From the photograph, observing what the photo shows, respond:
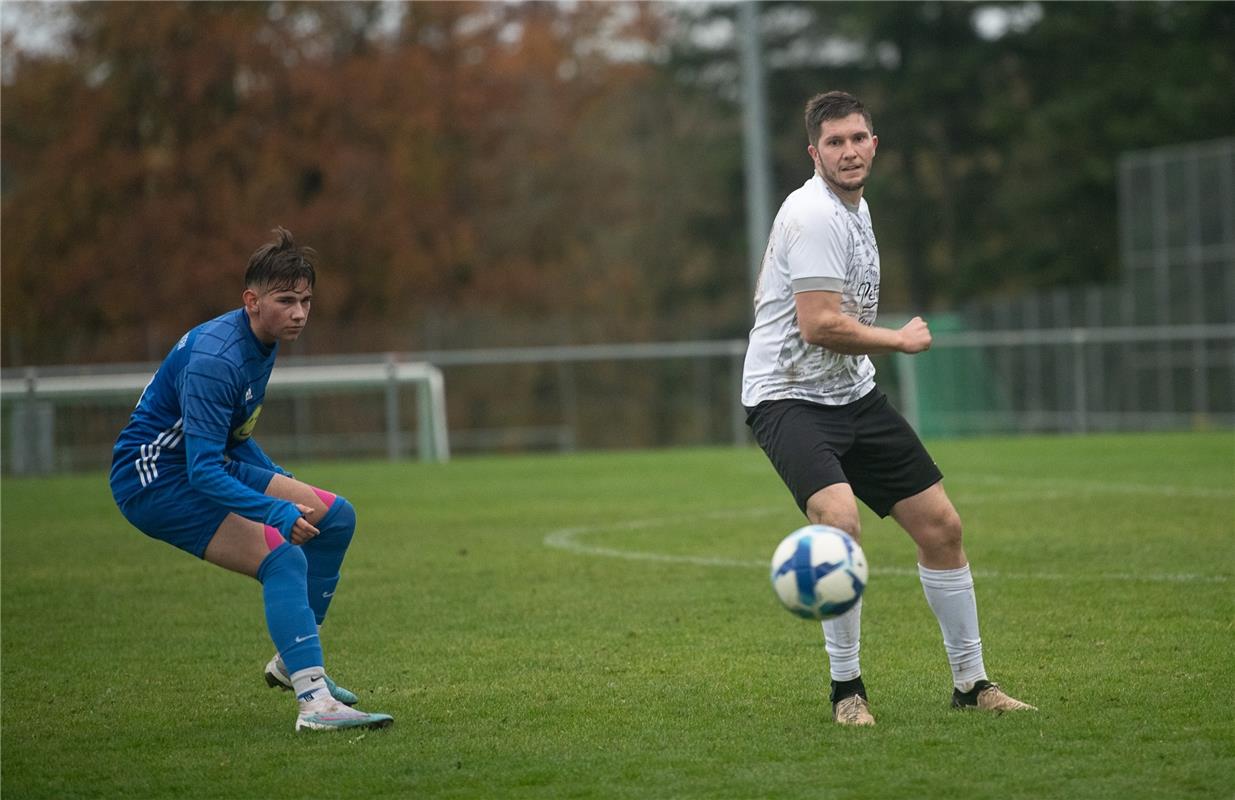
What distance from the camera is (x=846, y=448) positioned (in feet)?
19.5

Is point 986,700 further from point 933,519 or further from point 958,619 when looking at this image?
point 933,519

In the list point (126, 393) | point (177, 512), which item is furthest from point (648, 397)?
point (177, 512)

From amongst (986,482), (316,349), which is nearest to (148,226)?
(316,349)

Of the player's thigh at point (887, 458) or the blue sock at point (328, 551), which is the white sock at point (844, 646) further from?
the blue sock at point (328, 551)

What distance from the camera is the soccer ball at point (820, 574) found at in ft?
18.2

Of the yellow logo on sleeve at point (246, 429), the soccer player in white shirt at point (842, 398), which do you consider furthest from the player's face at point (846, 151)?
the yellow logo on sleeve at point (246, 429)

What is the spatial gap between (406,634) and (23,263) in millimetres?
27128

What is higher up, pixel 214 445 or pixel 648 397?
pixel 214 445

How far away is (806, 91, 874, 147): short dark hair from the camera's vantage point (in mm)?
5828

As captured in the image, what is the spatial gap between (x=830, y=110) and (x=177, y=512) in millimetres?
2851

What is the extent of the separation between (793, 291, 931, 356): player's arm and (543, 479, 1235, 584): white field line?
3981 mm

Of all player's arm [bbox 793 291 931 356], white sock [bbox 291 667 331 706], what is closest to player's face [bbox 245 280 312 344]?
white sock [bbox 291 667 331 706]

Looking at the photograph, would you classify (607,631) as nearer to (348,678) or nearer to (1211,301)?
(348,678)

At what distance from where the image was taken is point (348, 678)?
23.3 ft
